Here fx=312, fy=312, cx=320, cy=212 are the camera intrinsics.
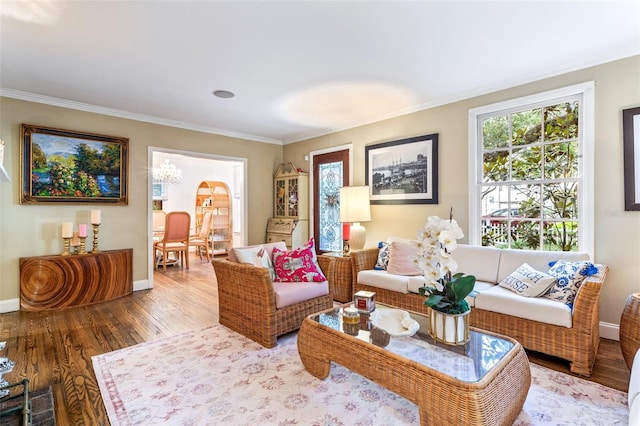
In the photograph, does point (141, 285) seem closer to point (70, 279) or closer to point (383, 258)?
point (70, 279)

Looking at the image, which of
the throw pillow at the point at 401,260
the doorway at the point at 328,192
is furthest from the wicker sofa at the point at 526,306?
the doorway at the point at 328,192

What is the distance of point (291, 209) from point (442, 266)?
13.4 feet

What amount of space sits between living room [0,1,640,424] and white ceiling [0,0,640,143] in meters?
0.12

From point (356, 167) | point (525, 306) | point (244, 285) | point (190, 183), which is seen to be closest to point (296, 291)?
point (244, 285)

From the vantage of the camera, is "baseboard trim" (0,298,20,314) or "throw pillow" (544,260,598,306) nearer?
"throw pillow" (544,260,598,306)

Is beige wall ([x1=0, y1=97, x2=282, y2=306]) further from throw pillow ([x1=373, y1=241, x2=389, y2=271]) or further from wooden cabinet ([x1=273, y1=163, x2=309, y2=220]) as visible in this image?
throw pillow ([x1=373, y1=241, x2=389, y2=271])

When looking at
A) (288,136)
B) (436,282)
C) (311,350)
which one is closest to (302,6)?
(436,282)

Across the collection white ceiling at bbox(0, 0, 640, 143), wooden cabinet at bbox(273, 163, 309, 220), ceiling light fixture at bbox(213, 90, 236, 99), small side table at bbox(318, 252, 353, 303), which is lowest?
small side table at bbox(318, 252, 353, 303)

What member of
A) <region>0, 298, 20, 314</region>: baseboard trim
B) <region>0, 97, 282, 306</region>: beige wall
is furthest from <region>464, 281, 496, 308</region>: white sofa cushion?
<region>0, 298, 20, 314</region>: baseboard trim

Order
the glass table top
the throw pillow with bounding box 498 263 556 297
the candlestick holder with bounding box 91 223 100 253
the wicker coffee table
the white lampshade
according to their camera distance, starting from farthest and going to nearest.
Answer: the white lampshade
the candlestick holder with bounding box 91 223 100 253
the throw pillow with bounding box 498 263 556 297
the glass table top
the wicker coffee table

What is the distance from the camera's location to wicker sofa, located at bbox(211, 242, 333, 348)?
8.36 feet

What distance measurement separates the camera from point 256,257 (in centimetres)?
297

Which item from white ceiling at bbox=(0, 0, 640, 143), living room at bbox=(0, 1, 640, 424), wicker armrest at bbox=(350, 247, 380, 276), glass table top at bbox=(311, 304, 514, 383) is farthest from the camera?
wicker armrest at bbox=(350, 247, 380, 276)

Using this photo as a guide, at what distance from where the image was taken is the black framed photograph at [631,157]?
256cm
